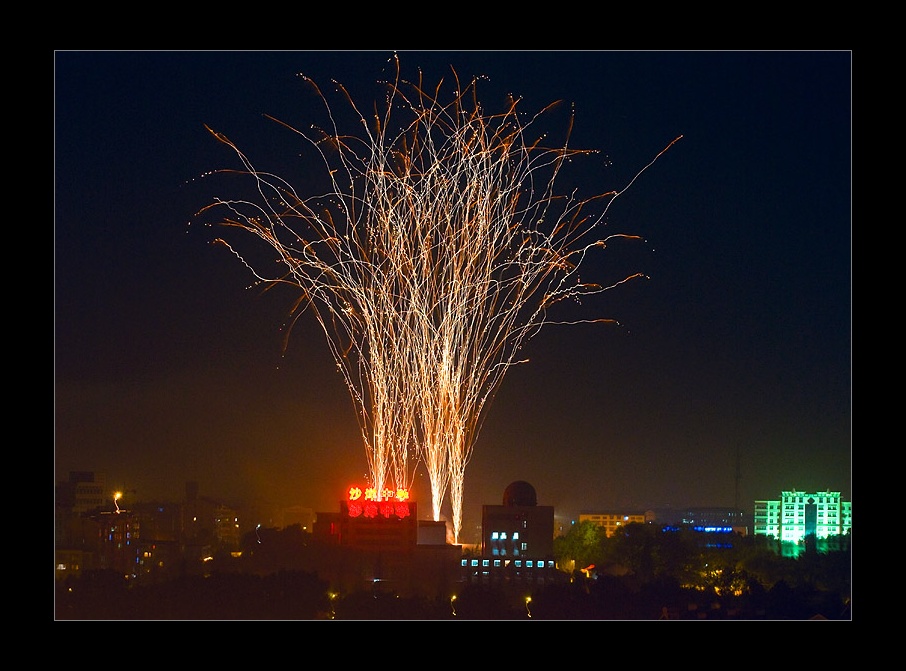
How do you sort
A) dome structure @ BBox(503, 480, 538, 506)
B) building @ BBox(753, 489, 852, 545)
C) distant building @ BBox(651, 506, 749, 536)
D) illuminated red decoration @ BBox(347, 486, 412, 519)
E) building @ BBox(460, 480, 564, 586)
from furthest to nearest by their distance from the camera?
distant building @ BBox(651, 506, 749, 536), building @ BBox(753, 489, 852, 545), dome structure @ BBox(503, 480, 538, 506), building @ BBox(460, 480, 564, 586), illuminated red decoration @ BBox(347, 486, 412, 519)

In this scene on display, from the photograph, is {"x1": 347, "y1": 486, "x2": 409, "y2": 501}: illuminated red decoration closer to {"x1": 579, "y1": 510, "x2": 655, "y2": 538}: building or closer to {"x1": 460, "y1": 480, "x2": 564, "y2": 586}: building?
{"x1": 460, "y1": 480, "x2": 564, "y2": 586}: building

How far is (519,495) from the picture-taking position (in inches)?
1369

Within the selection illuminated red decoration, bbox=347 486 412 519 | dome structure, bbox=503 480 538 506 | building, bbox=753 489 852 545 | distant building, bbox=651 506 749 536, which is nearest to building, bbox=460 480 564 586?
dome structure, bbox=503 480 538 506

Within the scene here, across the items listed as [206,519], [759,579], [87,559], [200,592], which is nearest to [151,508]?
[206,519]

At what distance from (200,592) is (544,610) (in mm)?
7856

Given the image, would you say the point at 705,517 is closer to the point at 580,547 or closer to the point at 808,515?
the point at 808,515

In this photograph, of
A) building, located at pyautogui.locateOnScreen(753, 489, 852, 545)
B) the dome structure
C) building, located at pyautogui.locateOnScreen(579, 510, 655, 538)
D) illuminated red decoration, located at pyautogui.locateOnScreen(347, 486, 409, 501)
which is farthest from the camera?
building, located at pyautogui.locateOnScreen(753, 489, 852, 545)

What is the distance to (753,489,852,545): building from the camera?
47250 millimetres

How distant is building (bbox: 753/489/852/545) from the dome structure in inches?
580

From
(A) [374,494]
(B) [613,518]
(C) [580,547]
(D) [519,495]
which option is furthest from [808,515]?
(A) [374,494]

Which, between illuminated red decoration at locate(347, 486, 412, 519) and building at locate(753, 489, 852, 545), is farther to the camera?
building at locate(753, 489, 852, 545)

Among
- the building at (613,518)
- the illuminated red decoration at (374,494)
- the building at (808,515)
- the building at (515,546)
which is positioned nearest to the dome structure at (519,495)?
the building at (515,546)

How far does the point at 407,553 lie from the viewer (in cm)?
3070
